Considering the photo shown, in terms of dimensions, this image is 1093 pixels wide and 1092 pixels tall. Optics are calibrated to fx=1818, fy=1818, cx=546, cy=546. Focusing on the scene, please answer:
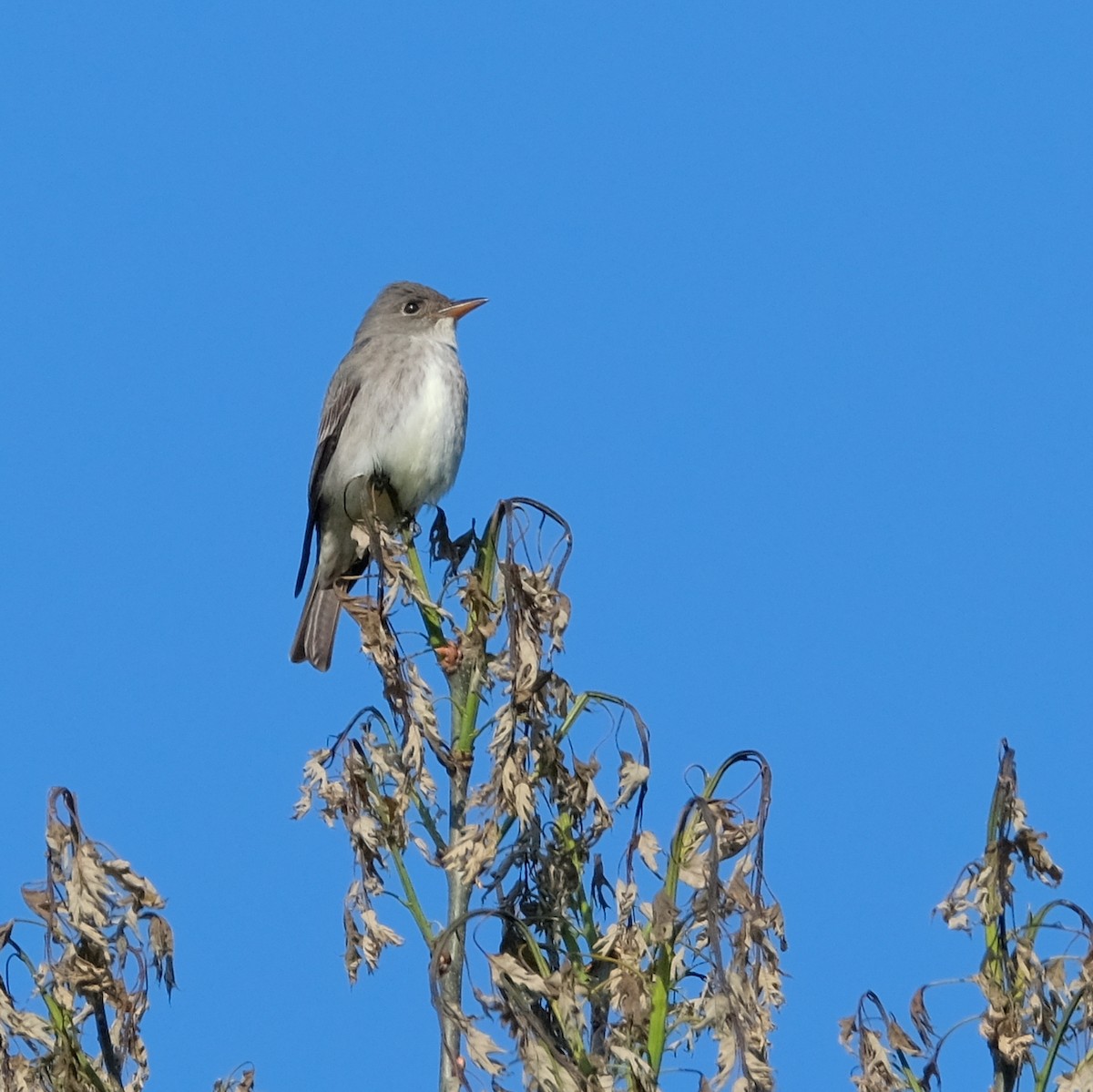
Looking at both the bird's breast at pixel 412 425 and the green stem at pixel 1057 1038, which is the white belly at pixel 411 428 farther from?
the green stem at pixel 1057 1038

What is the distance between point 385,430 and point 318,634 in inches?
45.5

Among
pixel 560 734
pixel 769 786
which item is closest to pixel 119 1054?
pixel 560 734

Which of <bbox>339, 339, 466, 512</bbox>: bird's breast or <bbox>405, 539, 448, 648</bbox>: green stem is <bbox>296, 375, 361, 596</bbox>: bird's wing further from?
<bbox>405, 539, 448, 648</bbox>: green stem

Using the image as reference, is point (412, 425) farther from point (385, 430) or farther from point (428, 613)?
point (428, 613)

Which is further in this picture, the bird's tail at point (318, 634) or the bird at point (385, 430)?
the bird's tail at point (318, 634)

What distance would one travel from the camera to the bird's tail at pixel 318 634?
976 cm

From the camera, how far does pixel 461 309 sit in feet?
34.2

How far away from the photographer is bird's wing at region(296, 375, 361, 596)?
1020 cm

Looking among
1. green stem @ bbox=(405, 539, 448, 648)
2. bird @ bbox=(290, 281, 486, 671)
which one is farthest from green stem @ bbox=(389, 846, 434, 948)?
bird @ bbox=(290, 281, 486, 671)

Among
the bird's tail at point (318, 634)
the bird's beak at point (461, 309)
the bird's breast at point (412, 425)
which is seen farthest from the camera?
the bird's beak at point (461, 309)

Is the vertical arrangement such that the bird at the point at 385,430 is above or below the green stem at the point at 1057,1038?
above

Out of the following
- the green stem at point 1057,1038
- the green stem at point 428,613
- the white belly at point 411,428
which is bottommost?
the green stem at point 1057,1038

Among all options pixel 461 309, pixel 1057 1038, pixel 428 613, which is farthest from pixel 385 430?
pixel 1057 1038

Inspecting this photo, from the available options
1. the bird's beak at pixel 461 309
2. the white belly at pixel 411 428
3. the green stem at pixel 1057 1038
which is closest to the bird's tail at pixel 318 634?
the white belly at pixel 411 428
